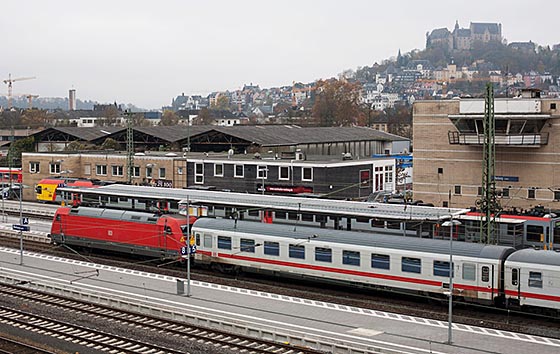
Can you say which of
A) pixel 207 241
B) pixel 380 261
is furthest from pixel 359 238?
pixel 207 241

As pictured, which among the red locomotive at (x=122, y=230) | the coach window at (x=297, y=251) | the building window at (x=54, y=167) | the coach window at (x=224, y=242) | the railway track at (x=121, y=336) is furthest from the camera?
the building window at (x=54, y=167)

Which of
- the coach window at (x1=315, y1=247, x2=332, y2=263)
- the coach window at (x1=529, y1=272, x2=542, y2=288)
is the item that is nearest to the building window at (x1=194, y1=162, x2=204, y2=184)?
the coach window at (x1=315, y1=247, x2=332, y2=263)

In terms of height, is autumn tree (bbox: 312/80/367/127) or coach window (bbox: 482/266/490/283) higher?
autumn tree (bbox: 312/80/367/127)

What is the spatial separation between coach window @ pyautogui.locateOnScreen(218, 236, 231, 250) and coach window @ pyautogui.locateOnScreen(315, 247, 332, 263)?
561cm

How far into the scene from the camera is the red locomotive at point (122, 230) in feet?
132

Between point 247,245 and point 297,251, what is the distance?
3.17 metres

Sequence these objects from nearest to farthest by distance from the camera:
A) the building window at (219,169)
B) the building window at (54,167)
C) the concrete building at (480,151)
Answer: the concrete building at (480,151) < the building window at (219,169) < the building window at (54,167)

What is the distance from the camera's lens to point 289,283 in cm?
3666

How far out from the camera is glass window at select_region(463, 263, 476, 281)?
29.7 meters

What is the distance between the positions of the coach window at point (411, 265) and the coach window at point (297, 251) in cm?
551

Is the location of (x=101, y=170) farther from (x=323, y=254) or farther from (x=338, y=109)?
(x=338, y=109)

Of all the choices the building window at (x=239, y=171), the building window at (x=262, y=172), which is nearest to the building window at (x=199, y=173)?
the building window at (x=239, y=171)

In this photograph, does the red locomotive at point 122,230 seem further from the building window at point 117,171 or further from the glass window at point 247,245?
the building window at point 117,171

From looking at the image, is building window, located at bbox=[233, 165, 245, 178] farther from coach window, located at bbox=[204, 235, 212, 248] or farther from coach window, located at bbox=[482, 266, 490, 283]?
coach window, located at bbox=[482, 266, 490, 283]
